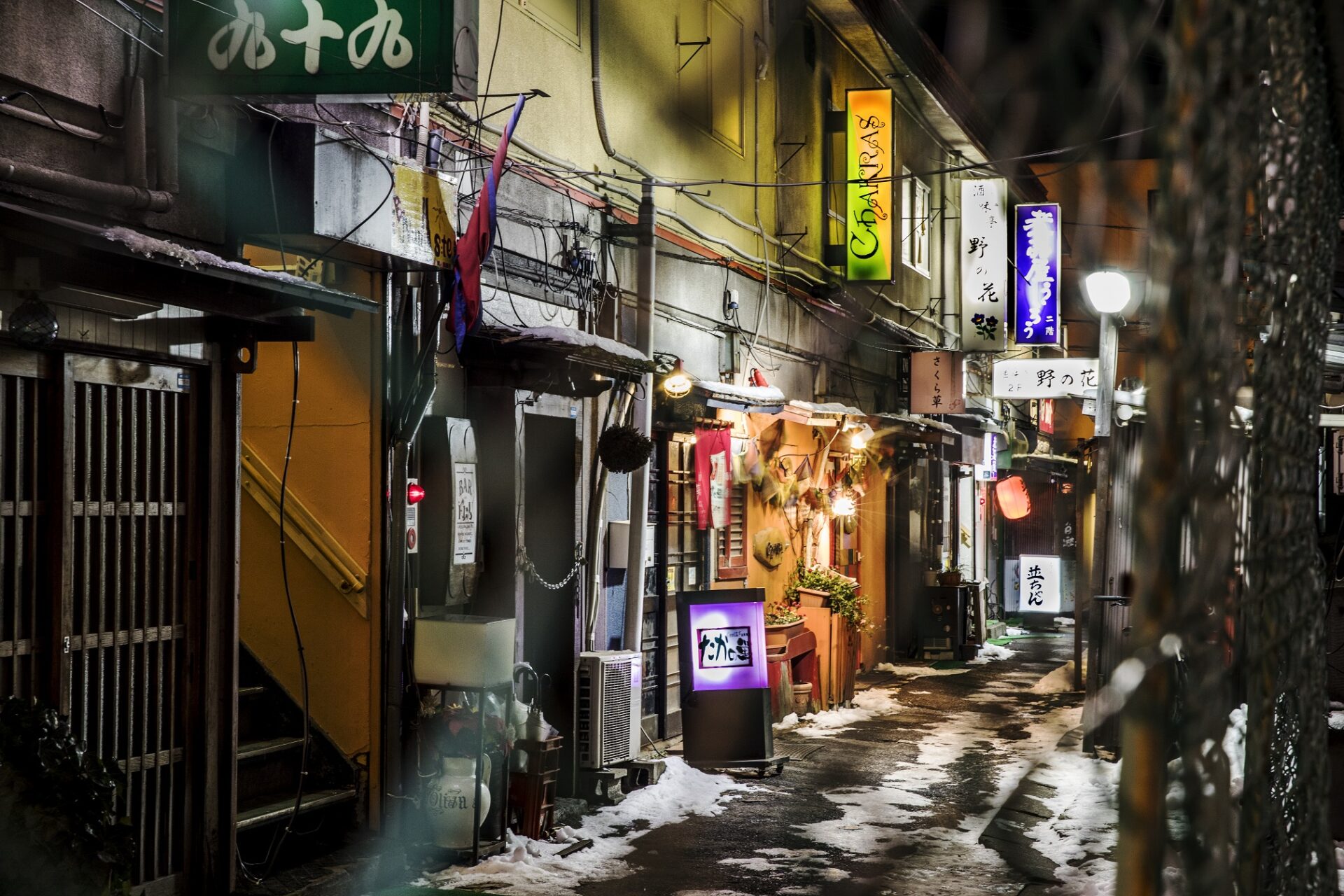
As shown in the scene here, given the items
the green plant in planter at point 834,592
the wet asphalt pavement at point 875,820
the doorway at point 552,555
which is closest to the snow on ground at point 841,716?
the wet asphalt pavement at point 875,820

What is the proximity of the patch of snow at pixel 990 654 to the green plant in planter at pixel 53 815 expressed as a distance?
2030 centimetres

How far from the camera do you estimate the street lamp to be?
38.7ft

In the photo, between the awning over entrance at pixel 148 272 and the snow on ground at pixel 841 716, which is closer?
the awning over entrance at pixel 148 272

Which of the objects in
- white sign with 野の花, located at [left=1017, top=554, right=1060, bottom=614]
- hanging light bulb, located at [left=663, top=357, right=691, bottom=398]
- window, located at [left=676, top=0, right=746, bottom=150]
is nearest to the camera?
hanging light bulb, located at [left=663, top=357, right=691, bottom=398]

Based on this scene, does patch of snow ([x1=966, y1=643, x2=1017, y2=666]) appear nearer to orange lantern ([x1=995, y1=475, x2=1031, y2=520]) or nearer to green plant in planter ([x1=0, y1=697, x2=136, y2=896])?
orange lantern ([x1=995, y1=475, x2=1031, y2=520])

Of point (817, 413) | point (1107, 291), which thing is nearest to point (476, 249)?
point (1107, 291)

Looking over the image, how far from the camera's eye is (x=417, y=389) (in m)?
10.3

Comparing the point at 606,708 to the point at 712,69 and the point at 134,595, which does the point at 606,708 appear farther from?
the point at 712,69

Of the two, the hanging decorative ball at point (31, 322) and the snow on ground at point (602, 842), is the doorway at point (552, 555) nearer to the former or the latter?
the snow on ground at point (602, 842)

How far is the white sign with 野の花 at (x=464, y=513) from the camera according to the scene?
11.0m

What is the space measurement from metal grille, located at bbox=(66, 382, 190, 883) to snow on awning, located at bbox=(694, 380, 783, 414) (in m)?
6.87

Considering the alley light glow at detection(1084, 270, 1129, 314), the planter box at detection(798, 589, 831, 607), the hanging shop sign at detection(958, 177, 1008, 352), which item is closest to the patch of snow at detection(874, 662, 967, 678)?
the planter box at detection(798, 589, 831, 607)

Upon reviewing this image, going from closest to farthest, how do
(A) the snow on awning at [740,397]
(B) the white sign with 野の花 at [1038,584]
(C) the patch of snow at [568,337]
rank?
(C) the patch of snow at [568,337] → (A) the snow on awning at [740,397] → (B) the white sign with 野の花 at [1038,584]

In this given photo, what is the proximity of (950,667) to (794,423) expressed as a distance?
630cm
